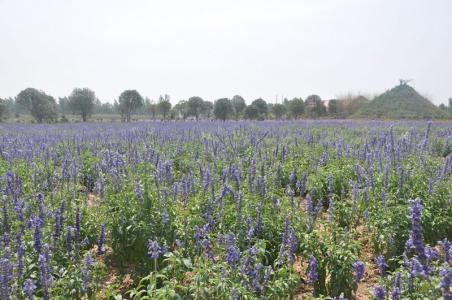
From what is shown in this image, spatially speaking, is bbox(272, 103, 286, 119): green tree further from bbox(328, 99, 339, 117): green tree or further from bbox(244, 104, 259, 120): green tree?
bbox(328, 99, 339, 117): green tree

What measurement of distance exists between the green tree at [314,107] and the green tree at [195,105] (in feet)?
63.3

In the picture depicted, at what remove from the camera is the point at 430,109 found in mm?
67875

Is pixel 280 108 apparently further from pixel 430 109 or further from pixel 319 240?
pixel 319 240

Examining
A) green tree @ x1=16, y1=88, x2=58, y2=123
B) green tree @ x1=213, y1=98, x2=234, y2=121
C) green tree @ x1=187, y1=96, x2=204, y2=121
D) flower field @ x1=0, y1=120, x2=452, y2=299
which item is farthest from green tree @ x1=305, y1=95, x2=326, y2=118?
flower field @ x1=0, y1=120, x2=452, y2=299

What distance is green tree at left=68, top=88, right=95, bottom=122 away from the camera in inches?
2250

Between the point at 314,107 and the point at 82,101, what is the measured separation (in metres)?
39.2

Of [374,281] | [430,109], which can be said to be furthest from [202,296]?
[430,109]

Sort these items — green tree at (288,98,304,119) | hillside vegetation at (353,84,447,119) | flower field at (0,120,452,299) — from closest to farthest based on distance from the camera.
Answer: flower field at (0,120,452,299) → green tree at (288,98,304,119) → hillside vegetation at (353,84,447,119)

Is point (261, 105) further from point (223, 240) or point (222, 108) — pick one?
point (223, 240)

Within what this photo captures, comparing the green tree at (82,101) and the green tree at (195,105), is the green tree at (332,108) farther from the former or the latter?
the green tree at (82,101)

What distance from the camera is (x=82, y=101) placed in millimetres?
57219

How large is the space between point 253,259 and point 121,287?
1999mm

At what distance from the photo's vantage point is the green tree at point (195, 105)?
6005cm

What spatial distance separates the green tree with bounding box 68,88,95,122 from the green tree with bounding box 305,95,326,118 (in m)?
37.3
